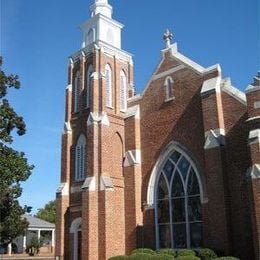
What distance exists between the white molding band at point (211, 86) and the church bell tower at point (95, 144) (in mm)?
6762

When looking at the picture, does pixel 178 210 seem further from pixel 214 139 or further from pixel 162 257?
pixel 214 139

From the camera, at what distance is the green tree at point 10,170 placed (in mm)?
18375

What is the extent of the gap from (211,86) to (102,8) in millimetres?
13270

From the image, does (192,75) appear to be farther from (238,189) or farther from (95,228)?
(95,228)

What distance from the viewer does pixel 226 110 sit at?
818 inches

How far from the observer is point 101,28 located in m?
29.1

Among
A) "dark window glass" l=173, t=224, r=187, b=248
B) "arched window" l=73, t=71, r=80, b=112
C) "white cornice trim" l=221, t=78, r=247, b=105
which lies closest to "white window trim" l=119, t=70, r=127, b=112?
"arched window" l=73, t=71, r=80, b=112

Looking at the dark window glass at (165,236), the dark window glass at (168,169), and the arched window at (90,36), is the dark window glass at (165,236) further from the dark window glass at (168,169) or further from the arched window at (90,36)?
the arched window at (90,36)

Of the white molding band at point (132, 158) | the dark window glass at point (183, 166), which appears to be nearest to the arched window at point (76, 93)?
the white molding band at point (132, 158)

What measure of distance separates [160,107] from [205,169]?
5.39 m

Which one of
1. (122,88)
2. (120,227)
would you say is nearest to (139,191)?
(120,227)

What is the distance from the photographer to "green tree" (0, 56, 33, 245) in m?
18.4

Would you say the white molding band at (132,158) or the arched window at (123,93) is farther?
the arched window at (123,93)

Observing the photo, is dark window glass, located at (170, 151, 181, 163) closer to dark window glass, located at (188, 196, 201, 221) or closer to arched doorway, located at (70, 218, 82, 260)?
dark window glass, located at (188, 196, 201, 221)
